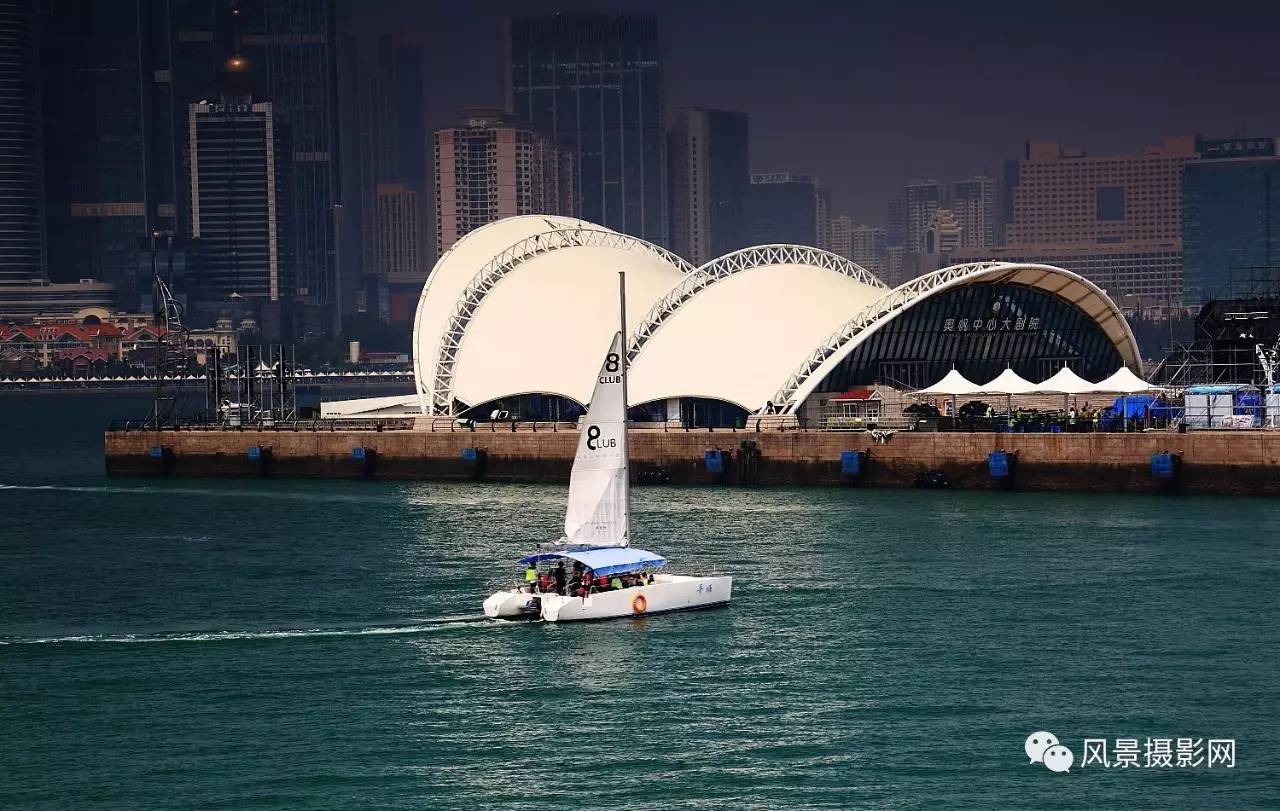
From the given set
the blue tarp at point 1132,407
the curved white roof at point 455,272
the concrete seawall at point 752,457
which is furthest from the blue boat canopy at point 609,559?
the curved white roof at point 455,272

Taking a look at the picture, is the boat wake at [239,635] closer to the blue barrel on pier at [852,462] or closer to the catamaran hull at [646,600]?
the catamaran hull at [646,600]

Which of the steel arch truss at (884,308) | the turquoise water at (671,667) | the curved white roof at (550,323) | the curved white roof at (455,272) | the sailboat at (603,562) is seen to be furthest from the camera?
the curved white roof at (455,272)

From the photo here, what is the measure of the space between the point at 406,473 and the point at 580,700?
175 ft

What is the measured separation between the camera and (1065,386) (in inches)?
3772

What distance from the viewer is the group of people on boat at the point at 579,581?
55.5 metres

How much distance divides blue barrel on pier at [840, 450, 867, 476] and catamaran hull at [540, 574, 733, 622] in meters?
30.4

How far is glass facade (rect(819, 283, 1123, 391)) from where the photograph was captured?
99750mm

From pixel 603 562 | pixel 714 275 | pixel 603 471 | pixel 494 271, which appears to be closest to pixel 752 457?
pixel 714 275

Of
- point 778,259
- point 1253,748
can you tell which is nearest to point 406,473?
point 778,259

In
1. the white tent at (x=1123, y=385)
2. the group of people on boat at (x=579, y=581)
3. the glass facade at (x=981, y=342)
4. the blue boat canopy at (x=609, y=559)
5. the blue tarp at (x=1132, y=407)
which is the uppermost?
the glass facade at (x=981, y=342)

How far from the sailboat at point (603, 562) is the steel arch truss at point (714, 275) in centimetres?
4244

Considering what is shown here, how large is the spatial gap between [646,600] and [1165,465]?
32576 mm

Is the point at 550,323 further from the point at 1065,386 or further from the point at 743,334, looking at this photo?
the point at 1065,386

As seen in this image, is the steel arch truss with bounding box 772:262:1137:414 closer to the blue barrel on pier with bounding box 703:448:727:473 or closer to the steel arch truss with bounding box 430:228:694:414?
the blue barrel on pier with bounding box 703:448:727:473
